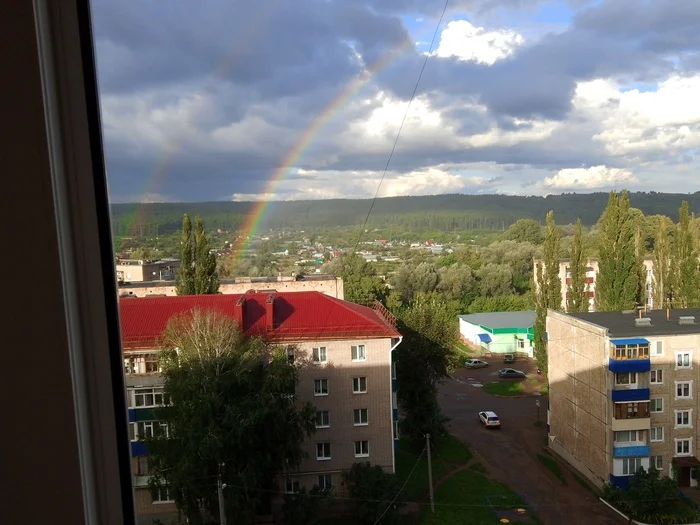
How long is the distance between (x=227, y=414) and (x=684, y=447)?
14.3 feet

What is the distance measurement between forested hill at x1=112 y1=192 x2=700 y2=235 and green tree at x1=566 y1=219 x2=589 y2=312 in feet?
10.4

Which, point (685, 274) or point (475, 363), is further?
point (475, 363)

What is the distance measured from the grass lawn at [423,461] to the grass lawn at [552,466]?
0.84 metres

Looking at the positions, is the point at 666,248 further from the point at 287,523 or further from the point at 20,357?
the point at 20,357

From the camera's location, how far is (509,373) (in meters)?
9.88

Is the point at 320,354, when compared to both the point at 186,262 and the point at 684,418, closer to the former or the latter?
the point at 186,262

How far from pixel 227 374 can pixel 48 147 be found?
3.03 meters

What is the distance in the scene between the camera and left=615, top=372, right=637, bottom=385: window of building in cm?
494

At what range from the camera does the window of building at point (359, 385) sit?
4520mm

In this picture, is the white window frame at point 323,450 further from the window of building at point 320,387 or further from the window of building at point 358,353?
the window of building at point 358,353

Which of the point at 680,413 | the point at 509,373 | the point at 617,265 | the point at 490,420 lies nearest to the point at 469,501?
the point at 680,413

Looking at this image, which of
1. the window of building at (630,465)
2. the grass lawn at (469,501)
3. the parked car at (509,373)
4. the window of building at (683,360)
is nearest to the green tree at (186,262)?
the grass lawn at (469,501)

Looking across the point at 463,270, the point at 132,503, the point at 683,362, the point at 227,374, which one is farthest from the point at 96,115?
the point at 463,270

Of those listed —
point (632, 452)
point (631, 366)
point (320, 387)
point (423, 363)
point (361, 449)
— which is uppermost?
point (320, 387)
